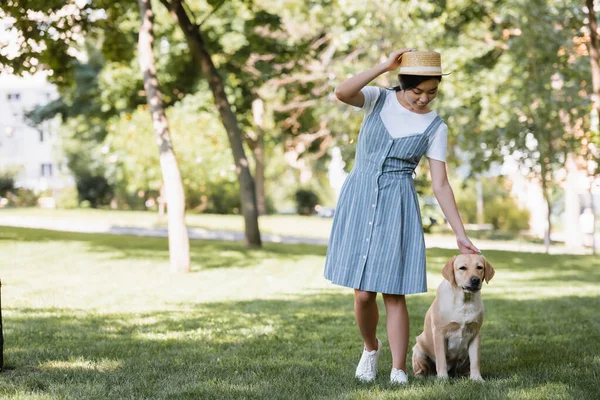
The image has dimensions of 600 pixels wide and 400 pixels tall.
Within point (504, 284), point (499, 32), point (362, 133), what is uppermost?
point (499, 32)

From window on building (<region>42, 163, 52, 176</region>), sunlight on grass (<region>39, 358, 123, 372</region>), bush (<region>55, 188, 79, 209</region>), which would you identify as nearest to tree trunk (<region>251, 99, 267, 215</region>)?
bush (<region>55, 188, 79, 209</region>)

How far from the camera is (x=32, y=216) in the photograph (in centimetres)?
3362

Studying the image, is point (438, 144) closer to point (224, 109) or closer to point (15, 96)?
point (224, 109)

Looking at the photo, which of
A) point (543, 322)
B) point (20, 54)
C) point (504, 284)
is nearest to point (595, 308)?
point (543, 322)

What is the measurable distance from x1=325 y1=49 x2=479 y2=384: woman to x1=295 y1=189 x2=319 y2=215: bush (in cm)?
4545

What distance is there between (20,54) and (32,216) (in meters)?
19.7

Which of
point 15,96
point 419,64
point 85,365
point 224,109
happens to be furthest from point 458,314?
point 15,96

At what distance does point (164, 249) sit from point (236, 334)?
40.7ft

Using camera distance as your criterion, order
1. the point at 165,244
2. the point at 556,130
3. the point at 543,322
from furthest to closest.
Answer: the point at 556,130
the point at 165,244
the point at 543,322

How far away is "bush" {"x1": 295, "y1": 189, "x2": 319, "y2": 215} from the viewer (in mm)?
51031

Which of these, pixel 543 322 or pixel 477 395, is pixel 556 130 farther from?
pixel 477 395

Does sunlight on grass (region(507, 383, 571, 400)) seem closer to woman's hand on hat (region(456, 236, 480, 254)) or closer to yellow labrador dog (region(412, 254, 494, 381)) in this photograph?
yellow labrador dog (region(412, 254, 494, 381))

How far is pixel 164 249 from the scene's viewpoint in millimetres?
20062

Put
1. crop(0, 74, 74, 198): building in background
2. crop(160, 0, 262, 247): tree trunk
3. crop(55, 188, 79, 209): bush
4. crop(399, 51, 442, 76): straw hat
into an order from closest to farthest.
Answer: crop(399, 51, 442, 76): straw hat → crop(160, 0, 262, 247): tree trunk → crop(55, 188, 79, 209): bush → crop(0, 74, 74, 198): building in background
